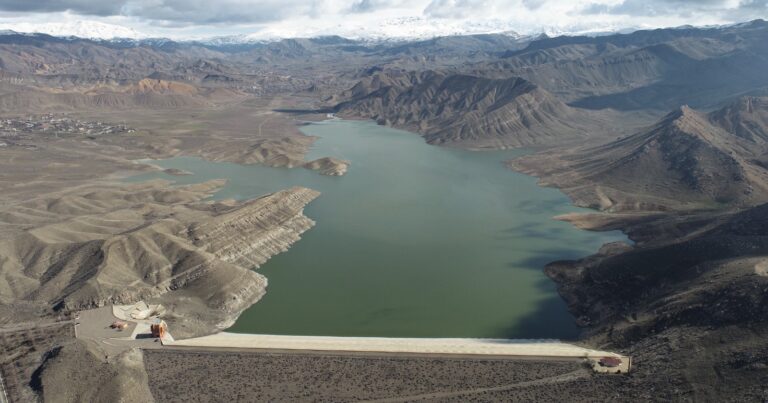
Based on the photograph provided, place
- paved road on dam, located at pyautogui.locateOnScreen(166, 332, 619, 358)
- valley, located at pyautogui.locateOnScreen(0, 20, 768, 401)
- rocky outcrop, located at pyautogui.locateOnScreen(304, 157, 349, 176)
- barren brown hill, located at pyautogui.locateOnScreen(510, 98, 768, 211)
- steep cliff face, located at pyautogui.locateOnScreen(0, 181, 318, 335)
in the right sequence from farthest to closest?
rocky outcrop, located at pyautogui.locateOnScreen(304, 157, 349, 176)
barren brown hill, located at pyautogui.locateOnScreen(510, 98, 768, 211)
steep cliff face, located at pyautogui.locateOnScreen(0, 181, 318, 335)
paved road on dam, located at pyautogui.locateOnScreen(166, 332, 619, 358)
valley, located at pyautogui.locateOnScreen(0, 20, 768, 401)

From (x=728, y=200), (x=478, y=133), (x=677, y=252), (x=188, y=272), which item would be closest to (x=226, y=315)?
(x=188, y=272)

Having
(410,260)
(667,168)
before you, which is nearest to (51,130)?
(410,260)

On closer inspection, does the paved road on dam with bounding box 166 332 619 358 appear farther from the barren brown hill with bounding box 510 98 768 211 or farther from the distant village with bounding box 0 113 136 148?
the distant village with bounding box 0 113 136 148

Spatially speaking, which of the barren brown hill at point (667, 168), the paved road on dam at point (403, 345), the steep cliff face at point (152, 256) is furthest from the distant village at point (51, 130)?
the paved road on dam at point (403, 345)

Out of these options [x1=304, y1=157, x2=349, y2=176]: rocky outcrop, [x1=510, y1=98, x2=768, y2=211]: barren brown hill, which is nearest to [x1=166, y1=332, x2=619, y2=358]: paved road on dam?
[x1=510, y1=98, x2=768, y2=211]: barren brown hill

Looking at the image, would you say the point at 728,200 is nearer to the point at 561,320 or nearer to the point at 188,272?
the point at 561,320

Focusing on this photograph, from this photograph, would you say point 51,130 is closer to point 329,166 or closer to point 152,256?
point 329,166
